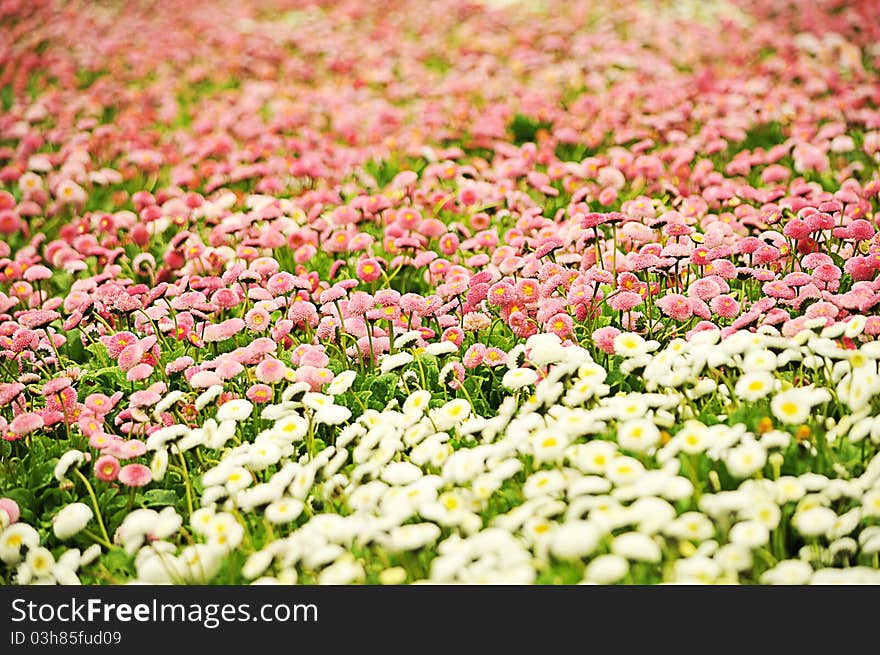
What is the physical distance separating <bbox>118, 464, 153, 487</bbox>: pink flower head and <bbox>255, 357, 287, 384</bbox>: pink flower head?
1.45 ft

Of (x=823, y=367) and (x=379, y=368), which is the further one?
(x=379, y=368)

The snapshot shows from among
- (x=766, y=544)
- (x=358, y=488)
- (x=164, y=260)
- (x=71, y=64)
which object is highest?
(x=71, y=64)

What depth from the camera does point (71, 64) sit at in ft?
21.1

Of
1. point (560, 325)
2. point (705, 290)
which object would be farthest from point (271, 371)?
point (705, 290)

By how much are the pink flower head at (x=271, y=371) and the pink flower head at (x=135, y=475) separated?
0.44 meters

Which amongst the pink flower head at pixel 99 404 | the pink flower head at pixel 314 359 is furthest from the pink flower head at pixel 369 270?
the pink flower head at pixel 99 404

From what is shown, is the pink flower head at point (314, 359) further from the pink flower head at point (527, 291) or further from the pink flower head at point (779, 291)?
the pink flower head at point (779, 291)

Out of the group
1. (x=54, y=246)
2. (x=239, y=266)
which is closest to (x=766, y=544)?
(x=239, y=266)

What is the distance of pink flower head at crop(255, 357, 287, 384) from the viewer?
259 centimetres

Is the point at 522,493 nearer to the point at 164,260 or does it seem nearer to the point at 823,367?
the point at 823,367

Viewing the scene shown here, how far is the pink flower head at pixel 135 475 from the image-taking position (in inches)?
89.7

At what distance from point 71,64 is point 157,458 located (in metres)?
5.08

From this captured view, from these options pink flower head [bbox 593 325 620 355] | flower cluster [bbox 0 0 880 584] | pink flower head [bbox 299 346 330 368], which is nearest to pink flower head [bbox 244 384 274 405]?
flower cluster [bbox 0 0 880 584]
